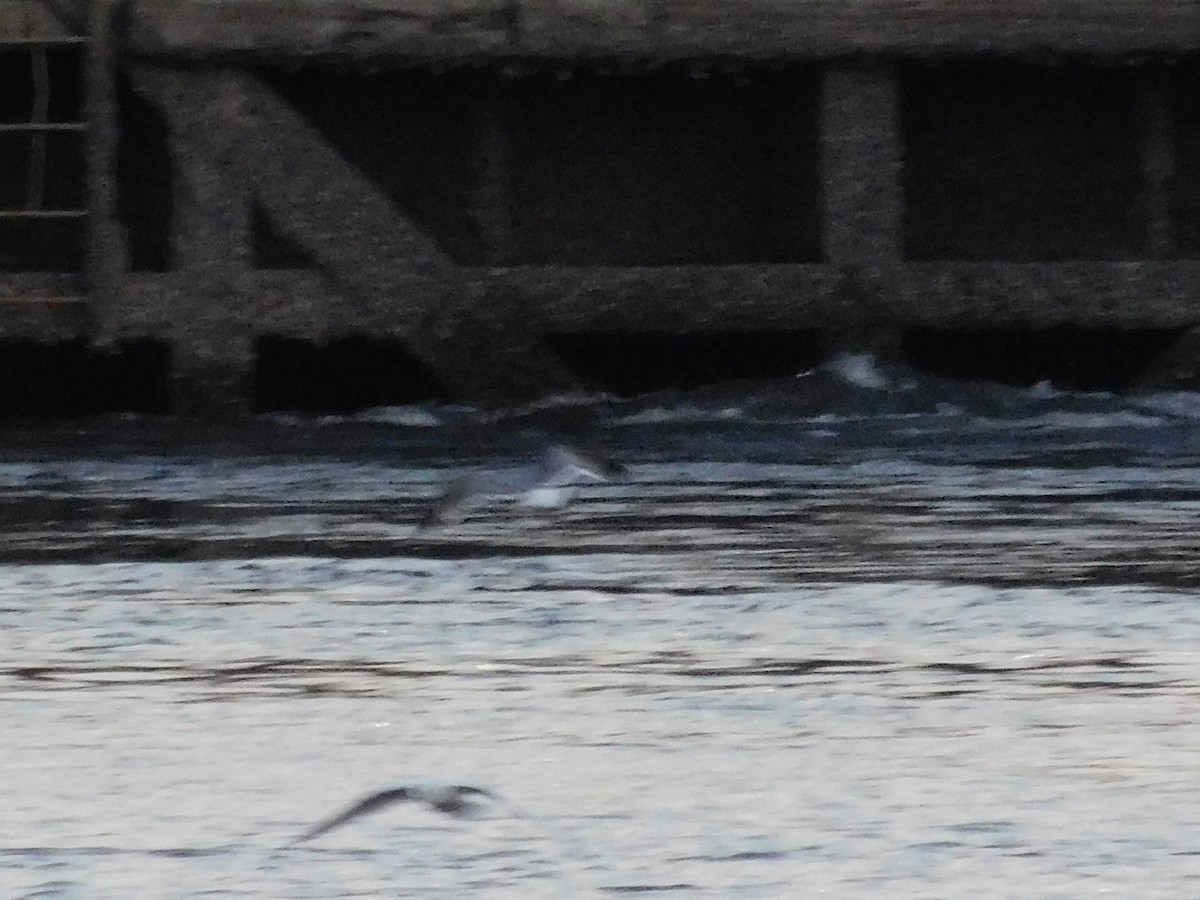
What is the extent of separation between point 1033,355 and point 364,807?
6.17m

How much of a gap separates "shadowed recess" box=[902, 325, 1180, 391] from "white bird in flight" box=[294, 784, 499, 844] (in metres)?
5.95

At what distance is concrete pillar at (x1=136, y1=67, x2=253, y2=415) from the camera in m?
6.75

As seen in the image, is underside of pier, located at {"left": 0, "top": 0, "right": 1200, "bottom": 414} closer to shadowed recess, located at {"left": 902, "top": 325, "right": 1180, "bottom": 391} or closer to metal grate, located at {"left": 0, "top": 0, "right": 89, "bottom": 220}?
metal grate, located at {"left": 0, "top": 0, "right": 89, "bottom": 220}

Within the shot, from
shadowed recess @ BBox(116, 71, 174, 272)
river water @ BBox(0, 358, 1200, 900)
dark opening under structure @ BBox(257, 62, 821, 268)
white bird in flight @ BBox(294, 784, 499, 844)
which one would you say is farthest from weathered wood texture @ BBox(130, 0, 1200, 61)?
white bird in flight @ BBox(294, 784, 499, 844)

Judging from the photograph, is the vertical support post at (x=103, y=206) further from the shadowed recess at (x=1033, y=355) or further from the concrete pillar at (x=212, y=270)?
the shadowed recess at (x=1033, y=355)

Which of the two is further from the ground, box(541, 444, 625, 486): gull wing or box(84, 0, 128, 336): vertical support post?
box(84, 0, 128, 336): vertical support post

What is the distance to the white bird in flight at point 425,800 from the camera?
6.35 ft

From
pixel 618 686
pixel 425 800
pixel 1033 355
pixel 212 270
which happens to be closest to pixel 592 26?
pixel 212 270

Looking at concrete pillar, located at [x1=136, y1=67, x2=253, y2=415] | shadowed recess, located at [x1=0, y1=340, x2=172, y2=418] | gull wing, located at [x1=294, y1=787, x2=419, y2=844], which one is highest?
concrete pillar, located at [x1=136, y1=67, x2=253, y2=415]

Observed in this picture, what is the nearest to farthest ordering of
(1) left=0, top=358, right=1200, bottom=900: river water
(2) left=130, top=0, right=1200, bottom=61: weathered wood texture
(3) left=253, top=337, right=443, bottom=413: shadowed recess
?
(1) left=0, top=358, right=1200, bottom=900: river water, (2) left=130, top=0, right=1200, bottom=61: weathered wood texture, (3) left=253, top=337, right=443, bottom=413: shadowed recess

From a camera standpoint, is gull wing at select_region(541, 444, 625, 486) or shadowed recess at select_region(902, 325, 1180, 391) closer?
gull wing at select_region(541, 444, 625, 486)

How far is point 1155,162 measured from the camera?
7.40 metres

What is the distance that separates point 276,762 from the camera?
213 centimetres

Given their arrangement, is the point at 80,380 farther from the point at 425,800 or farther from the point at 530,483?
the point at 425,800
